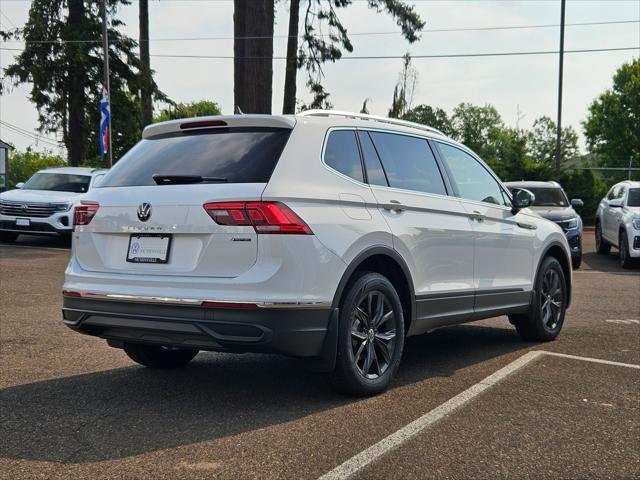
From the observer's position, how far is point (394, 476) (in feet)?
12.3

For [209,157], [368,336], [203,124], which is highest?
[203,124]

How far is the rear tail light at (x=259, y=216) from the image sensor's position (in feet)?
15.0

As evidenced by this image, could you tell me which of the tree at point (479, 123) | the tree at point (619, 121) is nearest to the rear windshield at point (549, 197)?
the tree at point (619, 121)

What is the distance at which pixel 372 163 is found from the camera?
5.57 m

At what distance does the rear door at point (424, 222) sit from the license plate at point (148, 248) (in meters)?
1.46

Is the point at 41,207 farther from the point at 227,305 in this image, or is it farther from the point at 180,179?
the point at 227,305

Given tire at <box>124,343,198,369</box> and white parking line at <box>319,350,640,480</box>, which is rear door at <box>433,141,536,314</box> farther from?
tire at <box>124,343,198,369</box>

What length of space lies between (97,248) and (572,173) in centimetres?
3142

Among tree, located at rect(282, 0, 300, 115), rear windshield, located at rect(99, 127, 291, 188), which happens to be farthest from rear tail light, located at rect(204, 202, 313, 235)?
tree, located at rect(282, 0, 300, 115)

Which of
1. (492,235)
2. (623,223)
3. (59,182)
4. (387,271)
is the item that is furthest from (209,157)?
(59,182)

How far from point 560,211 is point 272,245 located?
41.2 ft

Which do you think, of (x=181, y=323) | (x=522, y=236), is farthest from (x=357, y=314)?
(x=522, y=236)

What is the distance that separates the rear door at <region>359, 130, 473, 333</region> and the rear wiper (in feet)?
3.82

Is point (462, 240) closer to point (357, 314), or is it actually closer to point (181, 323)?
point (357, 314)
